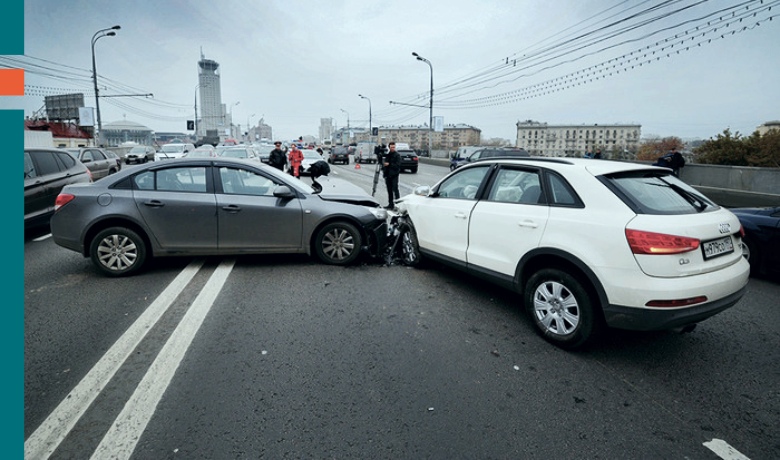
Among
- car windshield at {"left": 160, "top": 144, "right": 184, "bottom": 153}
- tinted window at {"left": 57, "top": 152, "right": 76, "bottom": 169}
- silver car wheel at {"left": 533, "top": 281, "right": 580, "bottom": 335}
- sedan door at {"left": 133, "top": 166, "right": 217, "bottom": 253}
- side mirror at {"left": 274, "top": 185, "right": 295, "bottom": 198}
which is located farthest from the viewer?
car windshield at {"left": 160, "top": 144, "right": 184, "bottom": 153}

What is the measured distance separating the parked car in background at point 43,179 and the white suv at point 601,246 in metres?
8.28

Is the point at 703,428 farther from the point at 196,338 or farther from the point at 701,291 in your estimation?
the point at 196,338

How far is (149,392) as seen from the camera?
3.02 metres

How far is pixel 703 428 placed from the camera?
8.87 feet

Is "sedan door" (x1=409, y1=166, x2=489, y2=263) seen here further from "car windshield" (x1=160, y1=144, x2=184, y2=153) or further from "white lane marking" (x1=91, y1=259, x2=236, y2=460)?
"car windshield" (x1=160, y1=144, x2=184, y2=153)

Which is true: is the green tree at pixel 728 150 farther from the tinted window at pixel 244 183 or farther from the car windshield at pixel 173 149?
the car windshield at pixel 173 149

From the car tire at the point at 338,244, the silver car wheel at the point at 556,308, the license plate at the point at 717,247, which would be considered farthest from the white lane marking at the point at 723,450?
the car tire at the point at 338,244

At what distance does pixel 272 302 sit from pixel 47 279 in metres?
3.31

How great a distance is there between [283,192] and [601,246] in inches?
166

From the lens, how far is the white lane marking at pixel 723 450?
7.98 ft

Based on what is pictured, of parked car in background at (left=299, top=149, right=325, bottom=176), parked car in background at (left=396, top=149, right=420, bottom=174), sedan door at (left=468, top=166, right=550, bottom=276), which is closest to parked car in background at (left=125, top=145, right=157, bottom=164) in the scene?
parked car in background at (left=299, top=149, right=325, bottom=176)

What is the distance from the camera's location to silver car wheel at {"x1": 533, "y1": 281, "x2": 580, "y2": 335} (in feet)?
12.0

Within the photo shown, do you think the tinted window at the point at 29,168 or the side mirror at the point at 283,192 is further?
the tinted window at the point at 29,168

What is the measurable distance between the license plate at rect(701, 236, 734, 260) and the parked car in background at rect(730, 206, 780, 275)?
262 centimetres
